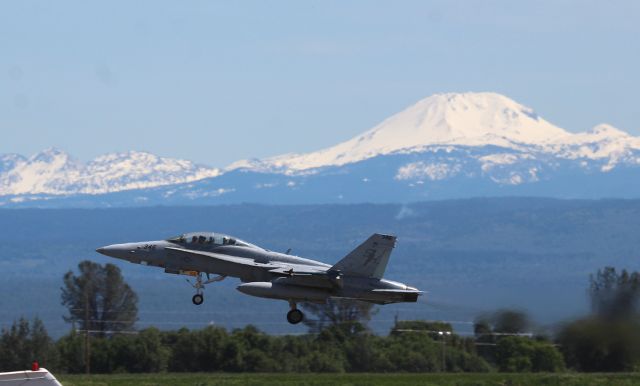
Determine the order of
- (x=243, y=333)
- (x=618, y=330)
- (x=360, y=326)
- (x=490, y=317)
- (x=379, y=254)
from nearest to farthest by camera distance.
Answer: (x=379, y=254) < (x=618, y=330) < (x=490, y=317) < (x=243, y=333) < (x=360, y=326)

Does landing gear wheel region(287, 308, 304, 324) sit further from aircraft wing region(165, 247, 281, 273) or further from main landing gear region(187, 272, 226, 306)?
main landing gear region(187, 272, 226, 306)

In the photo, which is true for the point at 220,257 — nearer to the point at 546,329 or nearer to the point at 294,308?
the point at 294,308

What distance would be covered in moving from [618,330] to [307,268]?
476 inches

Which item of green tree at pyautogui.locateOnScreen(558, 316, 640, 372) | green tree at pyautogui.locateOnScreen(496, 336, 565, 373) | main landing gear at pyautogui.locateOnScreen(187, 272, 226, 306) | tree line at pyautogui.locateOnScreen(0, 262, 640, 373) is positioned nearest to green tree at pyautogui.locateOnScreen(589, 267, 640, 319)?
green tree at pyautogui.locateOnScreen(558, 316, 640, 372)

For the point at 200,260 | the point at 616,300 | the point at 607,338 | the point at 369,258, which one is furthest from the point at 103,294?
the point at 369,258

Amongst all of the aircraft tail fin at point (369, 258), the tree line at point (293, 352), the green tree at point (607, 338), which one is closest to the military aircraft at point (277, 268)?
the aircraft tail fin at point (369, 258)

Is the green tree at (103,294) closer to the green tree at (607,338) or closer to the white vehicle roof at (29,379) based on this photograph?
the green tree at (607,338)

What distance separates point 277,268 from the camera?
53.0m

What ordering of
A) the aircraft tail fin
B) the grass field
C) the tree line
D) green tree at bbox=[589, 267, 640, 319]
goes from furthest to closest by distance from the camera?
1. the tree line
2. green tree at bbox=[589, 267, 640, 319]
3. the grass field
4. the aircraft tail fin

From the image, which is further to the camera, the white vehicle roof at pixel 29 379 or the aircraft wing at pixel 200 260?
the aircraft wing at pixel 200 260

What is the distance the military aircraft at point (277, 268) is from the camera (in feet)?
169

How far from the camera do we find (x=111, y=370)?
7894cm

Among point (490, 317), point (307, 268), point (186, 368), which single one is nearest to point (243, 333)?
point (186, 368)

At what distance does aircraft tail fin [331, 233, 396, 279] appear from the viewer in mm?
51625
